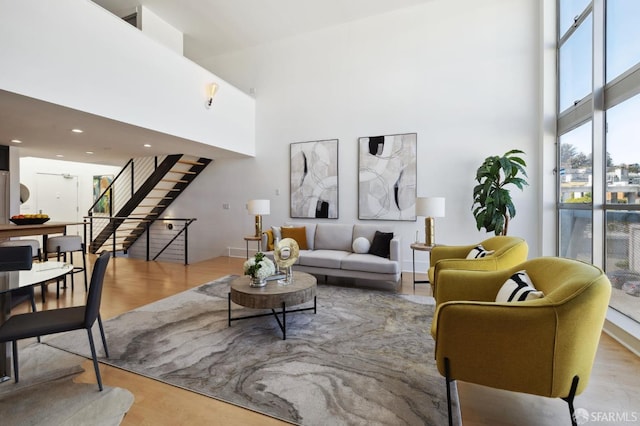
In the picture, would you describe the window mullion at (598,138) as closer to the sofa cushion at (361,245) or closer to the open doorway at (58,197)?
the sofa cushion at (361,245)

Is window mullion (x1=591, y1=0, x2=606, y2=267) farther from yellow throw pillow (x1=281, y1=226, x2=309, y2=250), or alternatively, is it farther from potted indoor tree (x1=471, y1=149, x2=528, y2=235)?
yellow throw pillow (x1=281, y1=226, x2=309, y2=250)

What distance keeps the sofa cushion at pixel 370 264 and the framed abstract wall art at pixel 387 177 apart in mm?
1229

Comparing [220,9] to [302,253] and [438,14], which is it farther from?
[302,253]

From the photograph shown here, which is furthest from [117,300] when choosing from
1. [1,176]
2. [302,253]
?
[1,176]

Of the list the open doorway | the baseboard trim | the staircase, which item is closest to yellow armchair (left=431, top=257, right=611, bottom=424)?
the baseboard trim

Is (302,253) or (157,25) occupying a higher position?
(157,25)

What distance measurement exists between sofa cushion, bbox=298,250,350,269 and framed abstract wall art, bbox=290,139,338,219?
1235 millimetres

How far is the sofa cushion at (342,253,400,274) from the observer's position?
403cm

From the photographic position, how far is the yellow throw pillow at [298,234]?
16.5ft

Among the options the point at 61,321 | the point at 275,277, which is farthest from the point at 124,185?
the point at 61,321

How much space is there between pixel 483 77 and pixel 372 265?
350 cm

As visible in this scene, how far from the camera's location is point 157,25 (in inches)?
215

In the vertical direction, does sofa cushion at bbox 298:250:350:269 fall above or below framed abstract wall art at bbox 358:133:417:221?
below

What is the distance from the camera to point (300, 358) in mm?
2338
